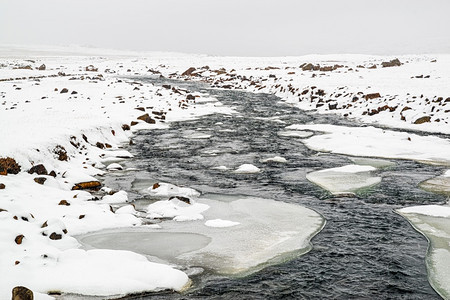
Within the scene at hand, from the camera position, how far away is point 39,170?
7.93 metres

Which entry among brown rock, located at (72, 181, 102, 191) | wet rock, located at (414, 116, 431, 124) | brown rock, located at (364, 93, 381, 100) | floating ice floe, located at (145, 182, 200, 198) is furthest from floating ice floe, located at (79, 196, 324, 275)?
brown rock, located at (364, 93, 381, 100)

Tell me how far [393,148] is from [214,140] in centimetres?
570

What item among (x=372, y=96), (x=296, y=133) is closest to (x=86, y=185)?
(x=296, y=133)

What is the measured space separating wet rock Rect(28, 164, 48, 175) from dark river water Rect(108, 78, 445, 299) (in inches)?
56.0

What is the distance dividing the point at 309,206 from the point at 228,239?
2.06 m

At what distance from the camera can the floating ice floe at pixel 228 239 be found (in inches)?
198

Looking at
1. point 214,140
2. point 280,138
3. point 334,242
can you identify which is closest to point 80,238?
point 334,242

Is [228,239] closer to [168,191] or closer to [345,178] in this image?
[168,191]

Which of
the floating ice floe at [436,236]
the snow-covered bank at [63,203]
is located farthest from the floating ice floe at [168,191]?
the floating ice floe at [436,236]

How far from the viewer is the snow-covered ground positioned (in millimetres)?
4496

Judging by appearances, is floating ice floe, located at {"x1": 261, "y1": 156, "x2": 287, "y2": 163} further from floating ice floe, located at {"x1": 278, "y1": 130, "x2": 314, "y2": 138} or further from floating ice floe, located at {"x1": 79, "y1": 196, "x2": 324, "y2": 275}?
floating ice floe, located at {"x1": 278, "y1": 130, "x2": 314, "y2": 138}

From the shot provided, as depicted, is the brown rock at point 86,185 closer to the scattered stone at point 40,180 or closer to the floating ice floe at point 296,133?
the scattered stone at point 40,180

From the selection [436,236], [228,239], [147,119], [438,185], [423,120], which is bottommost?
[228,239]

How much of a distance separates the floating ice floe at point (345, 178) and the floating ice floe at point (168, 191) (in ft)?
9.14
